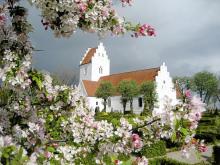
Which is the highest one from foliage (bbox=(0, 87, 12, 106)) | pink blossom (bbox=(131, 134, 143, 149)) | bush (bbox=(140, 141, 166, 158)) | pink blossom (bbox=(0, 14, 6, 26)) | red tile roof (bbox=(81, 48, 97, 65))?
red tile roof (bbox=(81, 48, 97, 65))

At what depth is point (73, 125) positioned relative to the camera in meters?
3.96

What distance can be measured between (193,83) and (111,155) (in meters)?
86.5

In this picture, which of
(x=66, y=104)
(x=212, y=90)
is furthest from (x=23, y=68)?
(x=212, y=90)

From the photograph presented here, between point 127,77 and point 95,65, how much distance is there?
9627 millimetres

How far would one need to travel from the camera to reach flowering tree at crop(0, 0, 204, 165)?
3.14 metres

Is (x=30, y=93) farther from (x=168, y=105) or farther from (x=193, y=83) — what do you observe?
(x=193, y=83)

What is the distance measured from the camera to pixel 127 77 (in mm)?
70250

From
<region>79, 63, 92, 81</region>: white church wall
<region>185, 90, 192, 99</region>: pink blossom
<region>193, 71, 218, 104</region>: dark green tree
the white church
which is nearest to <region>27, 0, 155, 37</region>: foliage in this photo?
<region>185, 90, 192, 99</region>: pink blossom

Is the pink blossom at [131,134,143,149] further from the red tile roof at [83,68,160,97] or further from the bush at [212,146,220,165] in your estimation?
the red tile roof at [83,68,160,97]

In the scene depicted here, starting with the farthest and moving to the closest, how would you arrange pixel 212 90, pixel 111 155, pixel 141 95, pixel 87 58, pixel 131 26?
pixel 212 90
pixel 87 58
pixel 141 95
pixel 131 26
pixel 111 155

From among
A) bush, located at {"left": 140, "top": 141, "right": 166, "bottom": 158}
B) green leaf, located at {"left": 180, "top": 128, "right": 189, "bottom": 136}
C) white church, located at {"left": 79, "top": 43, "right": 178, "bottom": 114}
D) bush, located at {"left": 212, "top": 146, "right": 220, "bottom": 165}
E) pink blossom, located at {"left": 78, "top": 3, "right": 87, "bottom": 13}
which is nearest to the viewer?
green leaf, located at {"left": 180, "top": 128, "right": 189, "bottom": 136}

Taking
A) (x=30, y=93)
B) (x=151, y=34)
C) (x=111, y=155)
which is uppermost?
(x=151, y=34)

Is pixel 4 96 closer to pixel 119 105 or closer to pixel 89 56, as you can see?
pixel 119 105

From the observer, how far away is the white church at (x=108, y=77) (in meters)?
66.6
